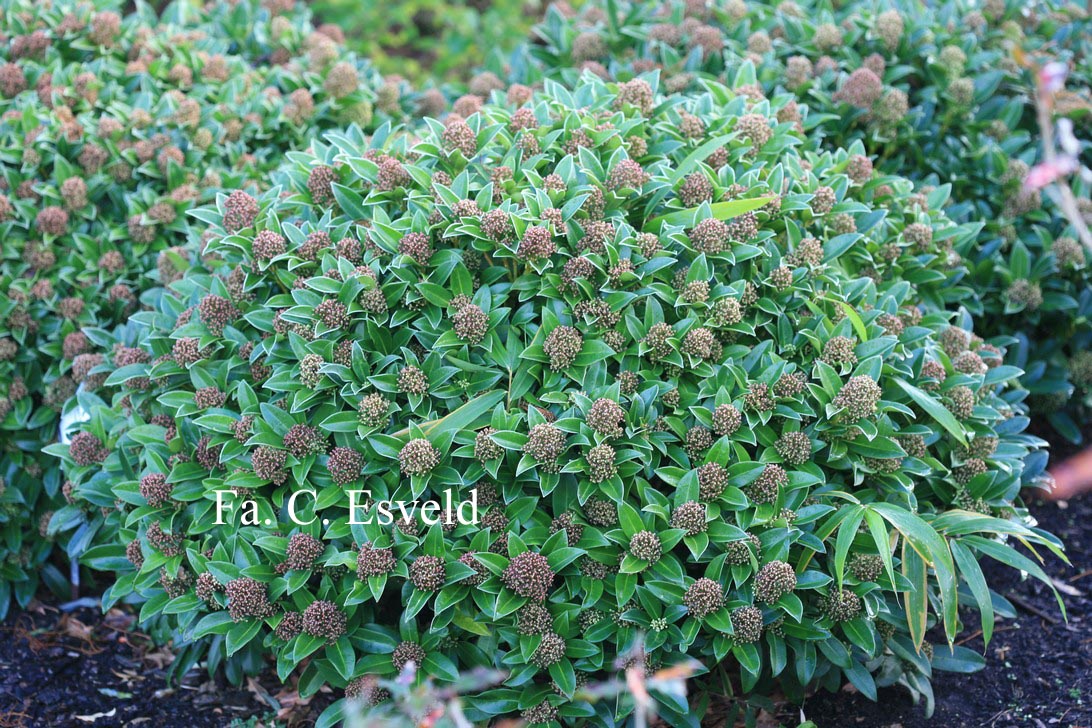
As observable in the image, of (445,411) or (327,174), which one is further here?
(327,174)

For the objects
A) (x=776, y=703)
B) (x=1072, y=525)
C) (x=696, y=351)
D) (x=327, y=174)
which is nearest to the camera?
(x=696, y=351)

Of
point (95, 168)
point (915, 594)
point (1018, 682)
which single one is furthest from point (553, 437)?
point (95, 168)

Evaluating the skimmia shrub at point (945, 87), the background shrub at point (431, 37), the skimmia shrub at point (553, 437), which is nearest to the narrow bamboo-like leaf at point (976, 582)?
the skimmia shrub at point (553, 437)

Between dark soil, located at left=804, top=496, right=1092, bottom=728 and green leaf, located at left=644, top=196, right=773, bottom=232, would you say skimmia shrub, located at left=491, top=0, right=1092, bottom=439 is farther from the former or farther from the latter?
green leaf, located at left=644, top=196, right=773, bottom=232

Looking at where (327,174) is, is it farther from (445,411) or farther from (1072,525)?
(1072,525)

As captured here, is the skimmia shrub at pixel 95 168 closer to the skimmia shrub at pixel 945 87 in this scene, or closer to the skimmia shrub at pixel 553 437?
the skimmia shrub at pixel 553 437

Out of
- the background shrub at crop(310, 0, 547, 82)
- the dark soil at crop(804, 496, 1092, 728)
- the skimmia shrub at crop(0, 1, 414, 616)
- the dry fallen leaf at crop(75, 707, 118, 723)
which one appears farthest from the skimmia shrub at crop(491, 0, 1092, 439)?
the dry fallen leaf at crop(75, 707, 118, 723)

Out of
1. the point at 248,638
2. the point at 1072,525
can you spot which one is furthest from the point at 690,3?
the point at 248,638
